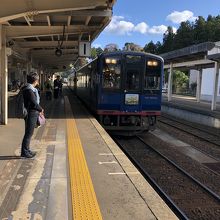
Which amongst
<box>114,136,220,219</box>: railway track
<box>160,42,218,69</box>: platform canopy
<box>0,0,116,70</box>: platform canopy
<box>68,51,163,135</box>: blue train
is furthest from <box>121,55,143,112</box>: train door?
<box>160,42,218,69</box>: platform canopy

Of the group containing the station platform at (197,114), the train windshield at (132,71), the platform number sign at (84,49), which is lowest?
the station platform at (197,114)

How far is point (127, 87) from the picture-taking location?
1506cm

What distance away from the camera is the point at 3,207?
4.99 meters

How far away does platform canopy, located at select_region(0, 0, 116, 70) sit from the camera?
11.2m

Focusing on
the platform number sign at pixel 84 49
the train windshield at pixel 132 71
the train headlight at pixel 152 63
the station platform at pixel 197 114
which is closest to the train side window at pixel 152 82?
the train windshield at pixel 132 71

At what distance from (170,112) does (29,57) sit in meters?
10.8

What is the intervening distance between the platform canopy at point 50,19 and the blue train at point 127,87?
166 centimetres

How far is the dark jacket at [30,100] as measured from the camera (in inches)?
297

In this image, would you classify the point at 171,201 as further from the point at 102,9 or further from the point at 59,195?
the point at 102,9

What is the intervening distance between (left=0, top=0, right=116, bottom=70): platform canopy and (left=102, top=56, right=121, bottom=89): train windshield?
159cm

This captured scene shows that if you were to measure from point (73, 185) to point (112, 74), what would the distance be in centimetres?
935

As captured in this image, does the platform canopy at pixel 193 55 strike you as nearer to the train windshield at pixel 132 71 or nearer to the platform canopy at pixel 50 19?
the platform canopy at pixel 50 19

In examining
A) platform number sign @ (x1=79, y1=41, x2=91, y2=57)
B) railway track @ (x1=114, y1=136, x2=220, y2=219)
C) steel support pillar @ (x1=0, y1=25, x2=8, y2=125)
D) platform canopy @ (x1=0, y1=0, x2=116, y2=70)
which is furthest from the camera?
platform number sign @ (x1=79, y1=41, x2=91, y2=57)

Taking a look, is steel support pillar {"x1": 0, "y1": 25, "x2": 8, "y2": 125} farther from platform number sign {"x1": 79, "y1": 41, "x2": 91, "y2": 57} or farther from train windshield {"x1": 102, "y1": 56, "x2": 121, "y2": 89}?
platform number sign {"x1": 79, "y1": 41, "x2": 91, "y2": 57}
